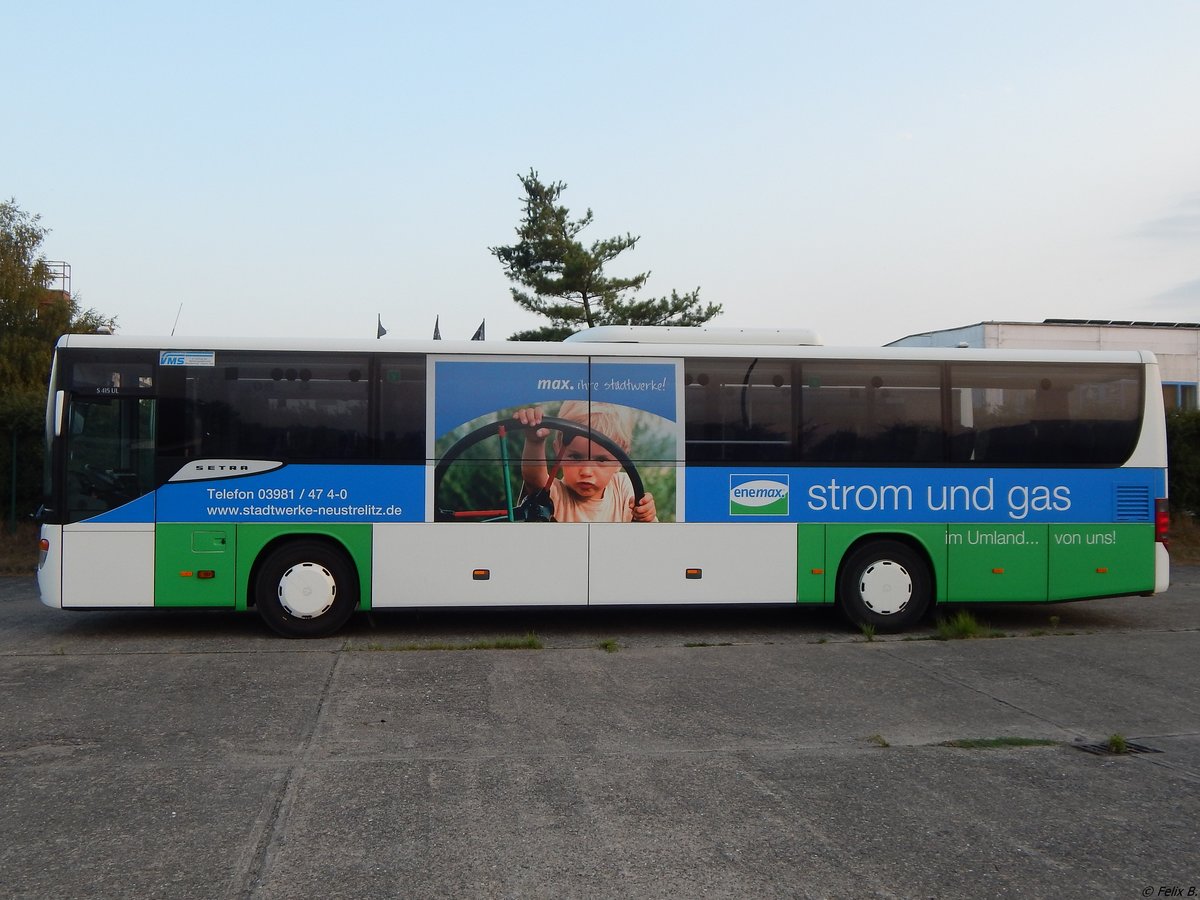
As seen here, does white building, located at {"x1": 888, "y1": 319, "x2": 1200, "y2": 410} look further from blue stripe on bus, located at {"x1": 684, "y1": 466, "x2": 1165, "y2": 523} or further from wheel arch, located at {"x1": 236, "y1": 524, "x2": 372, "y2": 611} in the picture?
wheel arch, located at {"x1": 236, "y1": 524, "x2": 372, "y2": 611}

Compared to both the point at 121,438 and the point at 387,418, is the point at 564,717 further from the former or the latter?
the point at 121,438

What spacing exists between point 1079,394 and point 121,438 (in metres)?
9.89

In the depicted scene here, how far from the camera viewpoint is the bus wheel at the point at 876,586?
1073 centimetres

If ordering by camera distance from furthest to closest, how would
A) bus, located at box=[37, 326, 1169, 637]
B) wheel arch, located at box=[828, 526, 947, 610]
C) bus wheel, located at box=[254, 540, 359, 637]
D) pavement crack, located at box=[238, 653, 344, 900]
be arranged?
1. wheel arch, located at box=[828, 526, 947, 610]
2. bus wheel, located at box=[254, 540, 359, 637]
3. bus, located at box=[37, 326, 1169, 637]
4. pavement crack, located at box=[238, 653, 344, 900]

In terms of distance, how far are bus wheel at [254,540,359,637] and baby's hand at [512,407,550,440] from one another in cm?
224

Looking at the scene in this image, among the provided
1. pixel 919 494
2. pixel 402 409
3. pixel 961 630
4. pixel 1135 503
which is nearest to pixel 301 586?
pixel 402 409

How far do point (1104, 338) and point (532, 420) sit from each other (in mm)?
31734

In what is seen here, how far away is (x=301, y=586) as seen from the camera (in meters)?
10.1

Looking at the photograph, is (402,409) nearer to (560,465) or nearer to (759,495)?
(560,465)

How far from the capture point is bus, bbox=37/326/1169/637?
32.8 ft

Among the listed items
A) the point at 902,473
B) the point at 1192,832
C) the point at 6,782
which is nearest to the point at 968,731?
the point at 1192,832

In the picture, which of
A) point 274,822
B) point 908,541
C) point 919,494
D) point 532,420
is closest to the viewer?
point 274,822

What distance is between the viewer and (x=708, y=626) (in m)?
11.5

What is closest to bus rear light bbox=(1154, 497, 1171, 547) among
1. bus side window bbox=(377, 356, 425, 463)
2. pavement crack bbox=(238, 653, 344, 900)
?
bus side window bbox=(377, 356, 425, 463)
